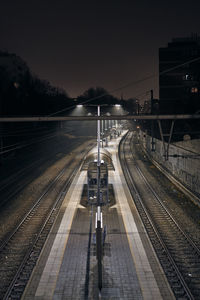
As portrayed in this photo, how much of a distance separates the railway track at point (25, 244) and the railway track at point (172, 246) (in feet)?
16.8

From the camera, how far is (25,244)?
1320 centimetres

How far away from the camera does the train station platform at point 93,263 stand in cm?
917

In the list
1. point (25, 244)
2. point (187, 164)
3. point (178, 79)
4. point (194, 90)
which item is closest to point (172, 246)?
point (25, 244)

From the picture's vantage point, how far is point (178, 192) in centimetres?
2212

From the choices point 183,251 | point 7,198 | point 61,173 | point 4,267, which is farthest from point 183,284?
point 61,173

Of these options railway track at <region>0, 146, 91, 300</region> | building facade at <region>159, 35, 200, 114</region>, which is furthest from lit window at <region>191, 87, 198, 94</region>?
railway track at <region>0, 146, 91, 300</region>

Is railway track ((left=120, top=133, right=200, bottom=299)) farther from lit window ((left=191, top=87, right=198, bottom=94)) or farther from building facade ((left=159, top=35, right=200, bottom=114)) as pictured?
lit window ((left=191, top=87, right=198, bottom=94))

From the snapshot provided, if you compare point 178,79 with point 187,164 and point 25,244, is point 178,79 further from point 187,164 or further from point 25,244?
point 25,244

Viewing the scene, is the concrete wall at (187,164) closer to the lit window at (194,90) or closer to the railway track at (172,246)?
the railway track at (172,246)

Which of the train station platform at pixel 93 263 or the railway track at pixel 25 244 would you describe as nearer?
the train station platform at pixel 93 263

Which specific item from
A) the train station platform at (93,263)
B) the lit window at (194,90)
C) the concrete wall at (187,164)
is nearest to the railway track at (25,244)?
the train station platform at (93,263)

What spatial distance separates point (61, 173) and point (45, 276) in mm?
20574

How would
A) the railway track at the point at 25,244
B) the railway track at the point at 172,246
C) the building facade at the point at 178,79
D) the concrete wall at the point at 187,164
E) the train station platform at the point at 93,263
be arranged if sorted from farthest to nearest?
the building facade at the point at 178,79
the concrete wall at the point at 187,164
the railway track at the point at 25,244
the railway track at the point at 172,246
the train station platform at the point at 93,263

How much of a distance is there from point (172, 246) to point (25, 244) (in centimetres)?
663
